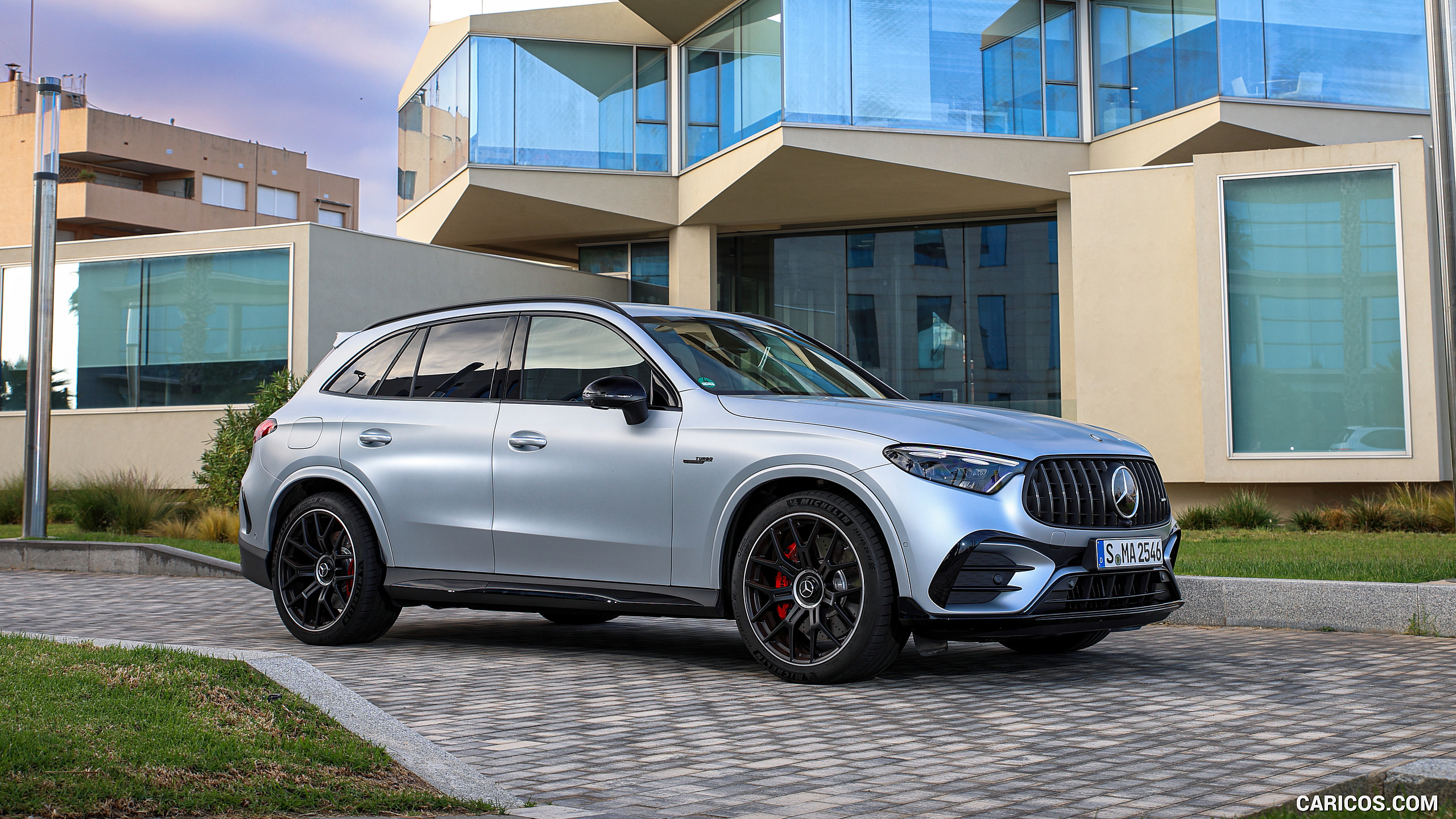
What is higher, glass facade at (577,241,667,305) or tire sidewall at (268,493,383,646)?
glass facade at (577,241,667,305)

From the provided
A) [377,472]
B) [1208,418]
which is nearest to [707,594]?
[377,472]

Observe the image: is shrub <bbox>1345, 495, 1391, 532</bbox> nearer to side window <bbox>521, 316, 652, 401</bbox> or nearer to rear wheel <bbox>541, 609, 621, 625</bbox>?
rear wheel <bbox>541, 609, 621, 625</bbox>

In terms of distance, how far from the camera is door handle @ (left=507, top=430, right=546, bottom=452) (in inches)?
271

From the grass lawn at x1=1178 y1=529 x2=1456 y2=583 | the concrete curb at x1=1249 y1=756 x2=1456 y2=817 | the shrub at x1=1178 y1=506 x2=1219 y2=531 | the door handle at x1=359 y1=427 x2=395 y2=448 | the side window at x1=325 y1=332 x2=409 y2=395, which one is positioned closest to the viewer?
the concrete curb at x1=1249 y1=756 x2=1456 y2=817

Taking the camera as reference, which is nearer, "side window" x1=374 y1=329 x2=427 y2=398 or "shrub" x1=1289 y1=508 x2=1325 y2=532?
"side window" x1=374 y1=329 x2=427 y2=398

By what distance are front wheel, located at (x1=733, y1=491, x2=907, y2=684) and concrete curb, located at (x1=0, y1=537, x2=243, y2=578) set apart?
8086 millimetres

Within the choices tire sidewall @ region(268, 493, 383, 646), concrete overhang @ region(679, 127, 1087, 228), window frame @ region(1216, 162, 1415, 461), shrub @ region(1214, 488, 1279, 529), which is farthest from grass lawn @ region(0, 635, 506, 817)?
concrete overhang @ region(679, 127, 1087, 228)

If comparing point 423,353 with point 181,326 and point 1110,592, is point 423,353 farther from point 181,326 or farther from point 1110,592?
point 181,326

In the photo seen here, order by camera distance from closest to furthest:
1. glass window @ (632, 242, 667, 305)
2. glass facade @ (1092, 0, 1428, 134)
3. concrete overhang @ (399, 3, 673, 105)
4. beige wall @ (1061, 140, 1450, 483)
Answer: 1. beige wall @ (1061, 140, 1450, 483)
2. glass facade @ (1092, 0, 1428, 134)
3. concrete overhang @ (399, 3, 673, 105)
4. glass window @ (632, 242, 667, 305)

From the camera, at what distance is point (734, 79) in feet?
74.9

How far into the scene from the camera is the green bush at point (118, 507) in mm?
17359

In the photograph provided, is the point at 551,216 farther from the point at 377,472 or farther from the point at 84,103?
the point at 84,103

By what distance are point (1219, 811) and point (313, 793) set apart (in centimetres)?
254

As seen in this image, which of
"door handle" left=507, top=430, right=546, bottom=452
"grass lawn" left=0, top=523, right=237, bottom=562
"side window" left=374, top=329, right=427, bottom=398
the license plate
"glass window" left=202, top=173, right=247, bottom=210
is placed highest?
"glass window" left=202, top=173, right=247, bottom=210
